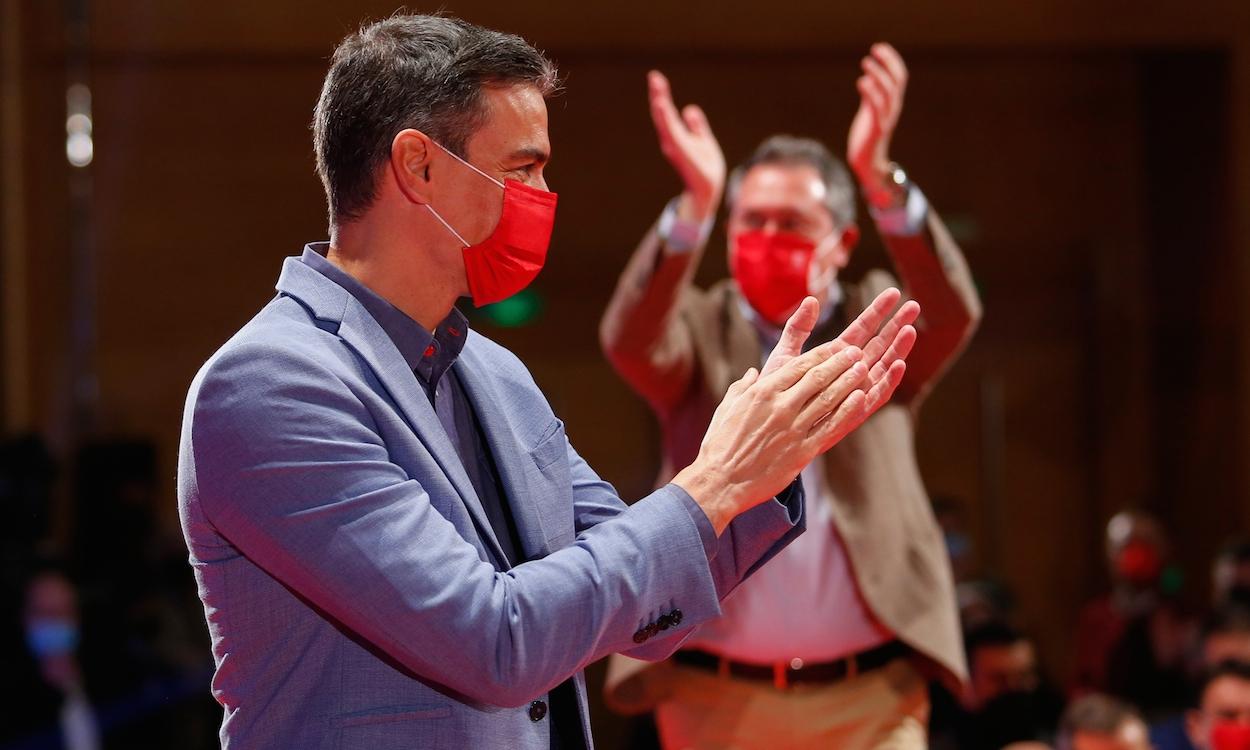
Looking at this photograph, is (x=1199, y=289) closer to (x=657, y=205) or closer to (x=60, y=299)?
(x=657, y=205)

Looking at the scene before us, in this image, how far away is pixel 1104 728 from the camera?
409 cm

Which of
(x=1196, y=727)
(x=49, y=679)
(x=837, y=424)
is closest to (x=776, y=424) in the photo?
(x=837, y=424)

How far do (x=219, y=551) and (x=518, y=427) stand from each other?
0.38 m

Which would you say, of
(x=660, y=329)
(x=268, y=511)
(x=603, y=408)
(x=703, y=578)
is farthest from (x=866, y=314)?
(x=603, y=408)

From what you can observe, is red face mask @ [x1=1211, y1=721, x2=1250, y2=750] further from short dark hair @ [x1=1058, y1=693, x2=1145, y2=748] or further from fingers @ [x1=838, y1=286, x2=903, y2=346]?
fingers @ [x1=838, y1=286, x2=903, y2=346]

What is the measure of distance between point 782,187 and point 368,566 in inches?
66.1

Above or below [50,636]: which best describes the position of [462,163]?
above

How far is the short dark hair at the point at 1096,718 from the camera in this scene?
4.09 metres

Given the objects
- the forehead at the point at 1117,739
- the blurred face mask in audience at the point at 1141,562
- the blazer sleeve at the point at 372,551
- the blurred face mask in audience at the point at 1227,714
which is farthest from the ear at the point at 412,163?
the blurred face mask in audience at the point at 1141,562

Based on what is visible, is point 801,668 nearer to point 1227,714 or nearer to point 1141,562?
point 1227,714

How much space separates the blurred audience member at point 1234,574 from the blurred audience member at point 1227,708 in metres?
1.21

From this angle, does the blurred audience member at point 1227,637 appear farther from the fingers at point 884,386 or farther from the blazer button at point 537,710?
the blazer button at point 537,710

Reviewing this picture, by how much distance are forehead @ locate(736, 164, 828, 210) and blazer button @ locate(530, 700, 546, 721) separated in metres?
1.47

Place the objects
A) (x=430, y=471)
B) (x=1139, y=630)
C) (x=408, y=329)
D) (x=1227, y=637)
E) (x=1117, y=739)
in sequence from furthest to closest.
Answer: (x=1139, y=630), (x=1227, y=637), (x=1117, y=739), (x=408, y=329), (x=430, y=471)
